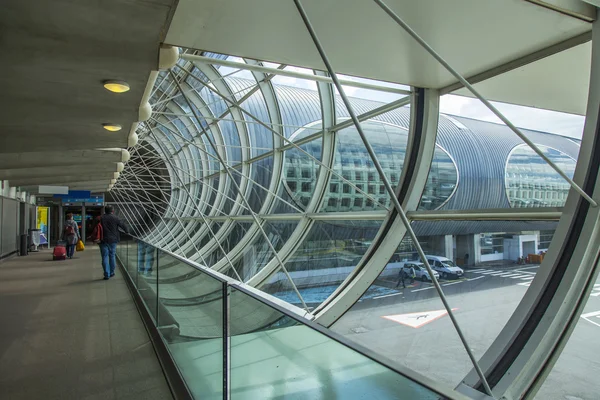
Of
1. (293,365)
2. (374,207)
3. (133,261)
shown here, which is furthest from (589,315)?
(133,261)

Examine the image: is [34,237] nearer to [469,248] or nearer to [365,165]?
[365,165]

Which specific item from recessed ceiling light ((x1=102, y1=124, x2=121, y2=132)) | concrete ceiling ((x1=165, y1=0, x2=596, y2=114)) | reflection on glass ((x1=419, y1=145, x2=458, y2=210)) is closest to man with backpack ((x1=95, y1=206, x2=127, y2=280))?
recessed ceiling light ((x1=102, y1=124, x2=121, y2=132))

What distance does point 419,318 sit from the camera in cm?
448

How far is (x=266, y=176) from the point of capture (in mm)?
9562

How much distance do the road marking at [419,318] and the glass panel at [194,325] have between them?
101 inches

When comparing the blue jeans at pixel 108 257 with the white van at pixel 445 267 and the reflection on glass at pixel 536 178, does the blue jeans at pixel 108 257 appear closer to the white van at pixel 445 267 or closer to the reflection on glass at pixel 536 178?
the white van at pixel 445 267

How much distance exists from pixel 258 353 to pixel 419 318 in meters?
3.04

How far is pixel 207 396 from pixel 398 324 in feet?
9.51

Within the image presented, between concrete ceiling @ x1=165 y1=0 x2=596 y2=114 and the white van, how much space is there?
5.65 feet

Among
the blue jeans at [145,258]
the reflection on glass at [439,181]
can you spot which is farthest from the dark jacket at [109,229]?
the reflection on glass at [439,181]

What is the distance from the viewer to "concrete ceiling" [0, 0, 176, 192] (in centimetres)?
220

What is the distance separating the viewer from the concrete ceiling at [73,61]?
2.20 metres

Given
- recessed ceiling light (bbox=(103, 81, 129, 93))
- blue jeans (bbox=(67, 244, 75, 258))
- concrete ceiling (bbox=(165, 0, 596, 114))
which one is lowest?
blue jeans (bbox=(67, 244, 75, 258))

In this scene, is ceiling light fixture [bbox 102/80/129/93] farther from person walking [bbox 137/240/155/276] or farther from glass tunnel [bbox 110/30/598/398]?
person walking [bbox 137/240/155/276]
